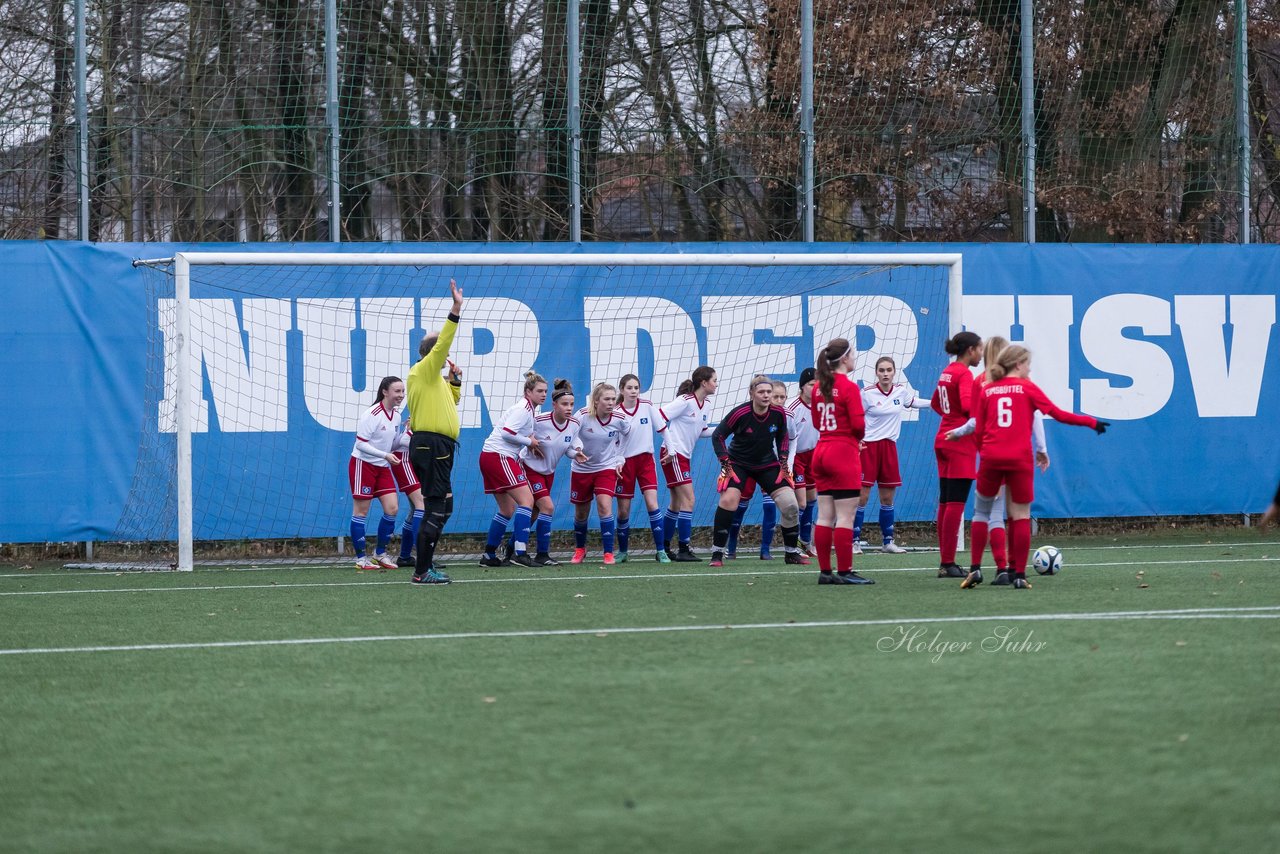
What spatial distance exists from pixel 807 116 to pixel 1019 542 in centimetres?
717

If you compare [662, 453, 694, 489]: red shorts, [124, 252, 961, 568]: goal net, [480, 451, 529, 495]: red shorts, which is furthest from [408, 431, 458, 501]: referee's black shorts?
[124, 252, 961, 568]: goal net

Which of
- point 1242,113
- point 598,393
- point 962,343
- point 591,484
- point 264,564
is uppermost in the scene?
point 1242,113

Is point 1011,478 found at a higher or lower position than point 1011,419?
lower

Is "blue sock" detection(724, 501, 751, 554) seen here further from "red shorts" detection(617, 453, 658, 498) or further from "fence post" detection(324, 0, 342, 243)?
"fence post" detection(324, 0, 342, 243)

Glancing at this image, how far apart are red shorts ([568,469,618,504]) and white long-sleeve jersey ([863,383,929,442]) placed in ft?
9.12

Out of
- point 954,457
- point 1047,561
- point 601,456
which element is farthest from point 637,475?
point 1047,561

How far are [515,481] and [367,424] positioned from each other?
1.53m

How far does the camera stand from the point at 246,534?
14.6 metres

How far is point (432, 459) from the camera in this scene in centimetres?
1104

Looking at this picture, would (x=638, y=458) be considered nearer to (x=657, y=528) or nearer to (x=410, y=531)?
(x=657, y=528)

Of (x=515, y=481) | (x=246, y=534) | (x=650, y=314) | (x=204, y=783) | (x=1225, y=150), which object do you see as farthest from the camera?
(x=1225, y=150)

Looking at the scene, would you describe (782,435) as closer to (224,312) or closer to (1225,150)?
(224,312)

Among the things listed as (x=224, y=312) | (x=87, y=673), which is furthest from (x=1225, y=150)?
(x=87, y=673)

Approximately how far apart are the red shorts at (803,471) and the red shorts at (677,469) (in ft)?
3.70
